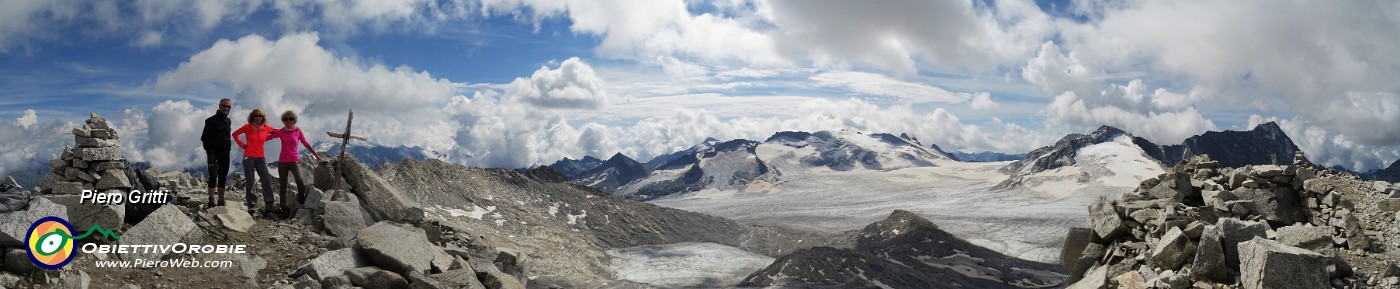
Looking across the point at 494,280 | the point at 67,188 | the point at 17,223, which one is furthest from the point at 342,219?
the point at 17,223

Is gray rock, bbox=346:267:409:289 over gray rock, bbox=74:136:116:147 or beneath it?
beneath

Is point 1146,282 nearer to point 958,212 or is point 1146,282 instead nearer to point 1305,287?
point 1305,287

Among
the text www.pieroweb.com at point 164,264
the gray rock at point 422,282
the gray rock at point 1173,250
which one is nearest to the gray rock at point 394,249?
the gray rock at point 422,282

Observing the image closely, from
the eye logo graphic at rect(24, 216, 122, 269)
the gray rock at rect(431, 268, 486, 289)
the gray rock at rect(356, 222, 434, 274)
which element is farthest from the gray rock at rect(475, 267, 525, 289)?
the eye logo graphic at rect(24, 216, 122, 269)

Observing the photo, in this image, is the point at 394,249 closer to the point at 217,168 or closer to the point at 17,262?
the point at 217,168

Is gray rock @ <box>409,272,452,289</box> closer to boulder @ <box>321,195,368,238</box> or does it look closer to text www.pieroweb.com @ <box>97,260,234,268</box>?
text www.pieroweb.com @ <box>97,260,234,268</box>

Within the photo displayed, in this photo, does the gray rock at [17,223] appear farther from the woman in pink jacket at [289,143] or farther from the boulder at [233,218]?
the woman in pink jacket at [289,143]
